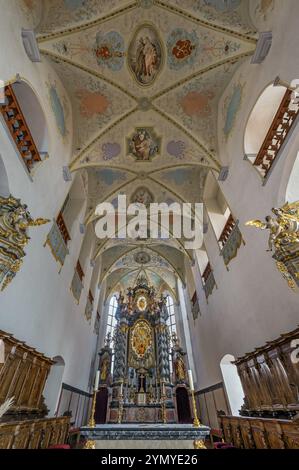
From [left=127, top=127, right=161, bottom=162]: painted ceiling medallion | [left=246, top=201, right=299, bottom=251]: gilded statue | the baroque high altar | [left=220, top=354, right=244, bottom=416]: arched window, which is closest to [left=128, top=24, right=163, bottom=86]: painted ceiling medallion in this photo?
[left=127, top=127, right=161, bottom=162]: painted ceiling medallion

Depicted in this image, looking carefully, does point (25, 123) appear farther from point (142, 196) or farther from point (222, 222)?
point (222, 222)

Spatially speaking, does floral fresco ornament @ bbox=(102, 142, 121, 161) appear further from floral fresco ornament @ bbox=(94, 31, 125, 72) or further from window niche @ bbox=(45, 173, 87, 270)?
floral fresco ornament @ bbox=(94, 31, 125, 72)

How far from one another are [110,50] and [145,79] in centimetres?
150

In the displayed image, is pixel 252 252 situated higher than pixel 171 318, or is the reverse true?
pixel 171 318

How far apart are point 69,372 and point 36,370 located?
373 centimetres

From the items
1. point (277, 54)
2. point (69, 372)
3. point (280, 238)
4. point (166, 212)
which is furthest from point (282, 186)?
point (69, 372)

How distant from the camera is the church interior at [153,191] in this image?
16.3 feet

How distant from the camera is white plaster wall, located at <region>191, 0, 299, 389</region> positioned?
17.7 ft

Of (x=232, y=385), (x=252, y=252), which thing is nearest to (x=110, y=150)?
(x=252, y=252)

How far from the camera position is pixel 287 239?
4379 millimetres

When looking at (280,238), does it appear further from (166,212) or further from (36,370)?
(166,212)

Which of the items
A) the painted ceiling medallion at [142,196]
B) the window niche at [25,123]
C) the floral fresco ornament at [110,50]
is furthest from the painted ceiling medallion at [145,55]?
the painted ceiling medallion at [142,196]

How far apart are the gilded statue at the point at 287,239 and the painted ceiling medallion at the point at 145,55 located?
7.21m

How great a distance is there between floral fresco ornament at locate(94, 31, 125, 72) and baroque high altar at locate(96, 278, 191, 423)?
14.0 meters
